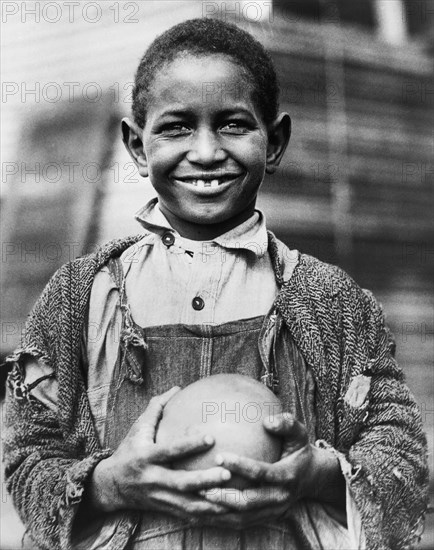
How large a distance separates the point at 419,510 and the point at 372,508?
0.14 m

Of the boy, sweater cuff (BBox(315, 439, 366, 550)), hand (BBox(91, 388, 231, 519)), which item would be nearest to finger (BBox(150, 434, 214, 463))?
hand (BBox(91, 388, 231, 519))

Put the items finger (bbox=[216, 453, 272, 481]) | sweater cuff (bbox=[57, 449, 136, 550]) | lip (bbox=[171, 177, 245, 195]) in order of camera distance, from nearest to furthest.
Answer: finger (bbox=[216, 453, 272, 481])
sweater cuff (bbox=[57, 449, 136, 550])
lip (bbox=[171, 177, 245, 195])

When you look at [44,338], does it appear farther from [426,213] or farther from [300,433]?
[426,213]

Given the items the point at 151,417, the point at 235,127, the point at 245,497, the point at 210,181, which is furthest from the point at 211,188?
the point at 245,497

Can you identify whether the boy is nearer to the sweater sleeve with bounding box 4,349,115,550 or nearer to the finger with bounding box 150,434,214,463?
the sweater sleeve with bounding box 4,349,115,550

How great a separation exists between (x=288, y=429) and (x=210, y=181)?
46 centimetres

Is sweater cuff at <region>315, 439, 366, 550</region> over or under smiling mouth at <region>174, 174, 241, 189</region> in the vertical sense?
under

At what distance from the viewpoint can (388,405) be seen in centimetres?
146

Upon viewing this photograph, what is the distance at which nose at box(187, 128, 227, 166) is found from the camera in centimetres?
141

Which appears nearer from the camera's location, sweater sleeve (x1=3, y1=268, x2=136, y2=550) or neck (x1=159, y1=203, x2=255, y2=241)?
sweater sleeve (x1=3, y1=268, x2=136, y2=550)

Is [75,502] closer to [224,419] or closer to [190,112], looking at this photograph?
[224,419]

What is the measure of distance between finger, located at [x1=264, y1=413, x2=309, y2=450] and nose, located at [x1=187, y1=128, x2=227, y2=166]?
46 cm

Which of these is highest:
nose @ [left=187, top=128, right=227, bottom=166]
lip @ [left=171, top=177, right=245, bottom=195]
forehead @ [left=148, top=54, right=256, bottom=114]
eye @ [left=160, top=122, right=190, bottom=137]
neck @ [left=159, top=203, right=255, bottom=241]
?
forehead @ [left=148, top=54, right=256, bottom=114]

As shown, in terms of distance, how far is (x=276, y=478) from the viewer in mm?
1248
